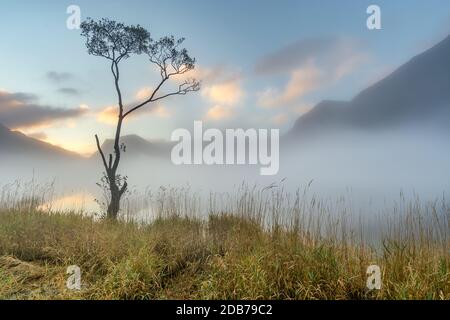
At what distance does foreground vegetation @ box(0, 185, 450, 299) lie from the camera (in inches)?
231

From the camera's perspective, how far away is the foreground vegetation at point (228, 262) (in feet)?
19.2

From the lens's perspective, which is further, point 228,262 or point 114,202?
point 114,202

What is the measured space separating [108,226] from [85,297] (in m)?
3.21

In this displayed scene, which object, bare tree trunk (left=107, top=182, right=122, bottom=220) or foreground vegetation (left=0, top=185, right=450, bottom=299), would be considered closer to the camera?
foreground vegetation (left=0, top=185, right=450, bottom=299)

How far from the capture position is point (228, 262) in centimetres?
654

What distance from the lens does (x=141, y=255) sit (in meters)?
6.75

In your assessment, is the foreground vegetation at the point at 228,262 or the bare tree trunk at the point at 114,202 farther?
the bare tree trunk at the point at 114,202

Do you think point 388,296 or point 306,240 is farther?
point 306,240
